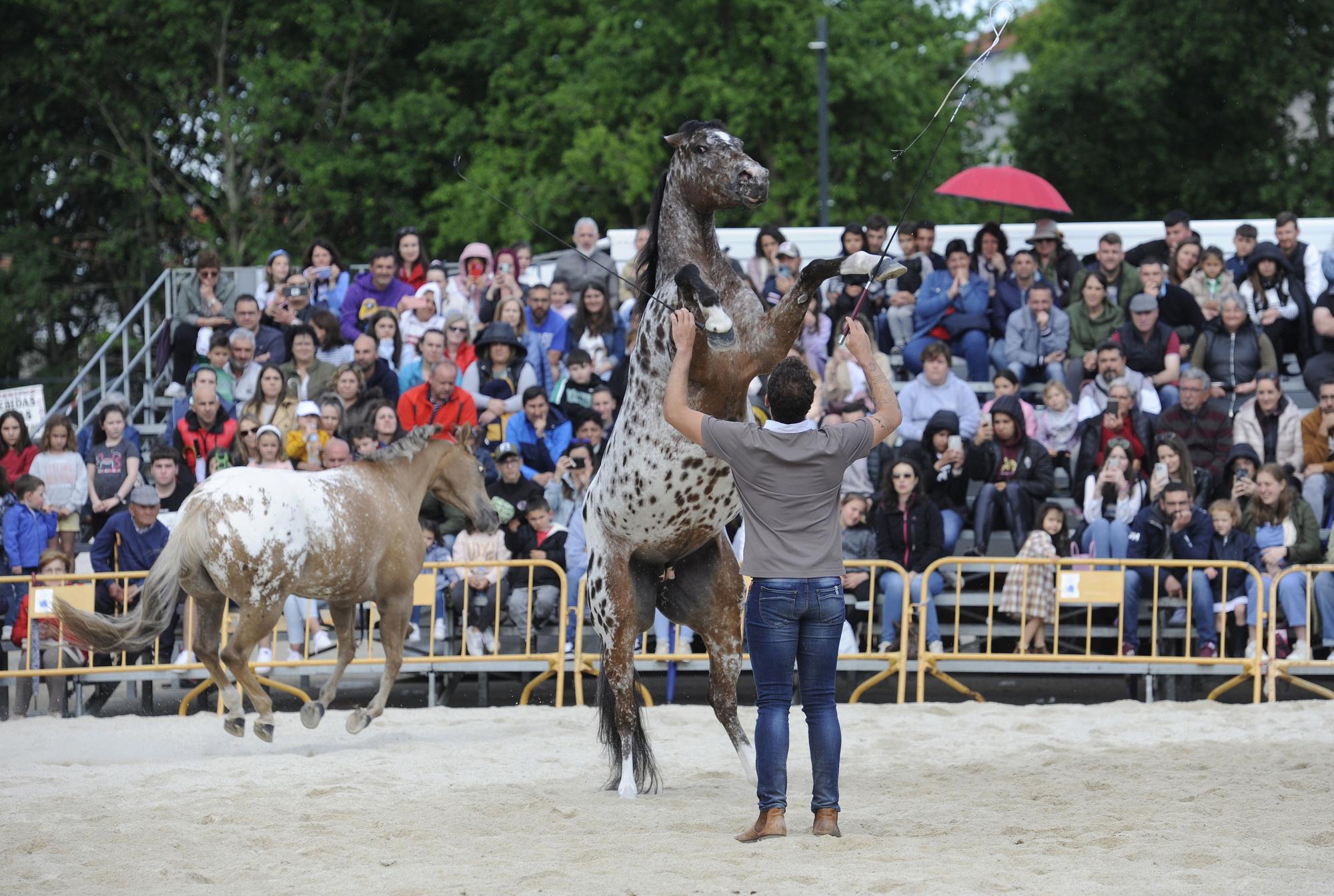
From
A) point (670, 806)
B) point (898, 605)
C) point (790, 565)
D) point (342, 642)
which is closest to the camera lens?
point (790, 565)

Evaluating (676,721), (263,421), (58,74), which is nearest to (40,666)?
(263,421)

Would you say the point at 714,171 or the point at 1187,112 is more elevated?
the point at 1187,112

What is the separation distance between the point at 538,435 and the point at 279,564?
437cm

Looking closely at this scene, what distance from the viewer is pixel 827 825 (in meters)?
6.61

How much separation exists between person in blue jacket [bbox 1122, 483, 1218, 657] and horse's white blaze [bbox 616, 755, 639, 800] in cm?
455

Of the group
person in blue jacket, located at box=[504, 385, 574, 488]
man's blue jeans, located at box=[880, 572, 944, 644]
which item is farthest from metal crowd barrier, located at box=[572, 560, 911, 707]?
person in blue jacket, located at box=[504, 385, 574, 488]

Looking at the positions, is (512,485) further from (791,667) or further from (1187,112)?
(1187,112)

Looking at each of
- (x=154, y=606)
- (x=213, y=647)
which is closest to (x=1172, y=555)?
(x=213, y=647)

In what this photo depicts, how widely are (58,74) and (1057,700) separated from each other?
2019 cm

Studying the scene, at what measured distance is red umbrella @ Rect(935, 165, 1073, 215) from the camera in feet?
48.1

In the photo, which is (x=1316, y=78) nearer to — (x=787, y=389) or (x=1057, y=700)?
(x=1057, y=700)

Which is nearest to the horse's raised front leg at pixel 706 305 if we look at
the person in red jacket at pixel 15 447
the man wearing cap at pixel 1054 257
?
the person in red jacket at pixel 15 447

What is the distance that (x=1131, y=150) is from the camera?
29.2m

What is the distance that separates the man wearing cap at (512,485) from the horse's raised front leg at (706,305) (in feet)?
17.2
